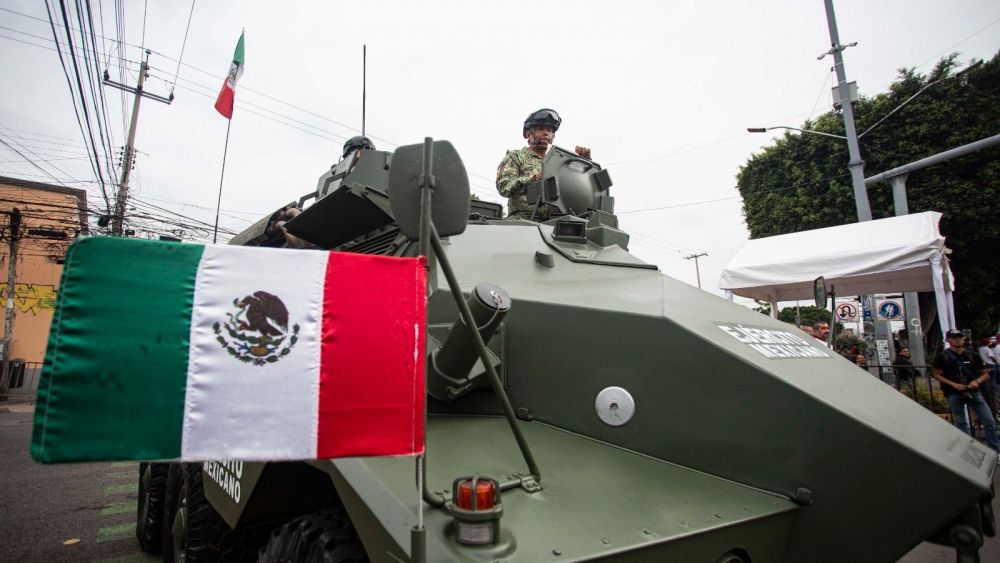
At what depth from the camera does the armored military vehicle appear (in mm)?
1648

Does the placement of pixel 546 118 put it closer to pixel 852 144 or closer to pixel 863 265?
pixel 863 265

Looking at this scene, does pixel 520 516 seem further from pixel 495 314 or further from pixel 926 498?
pixel 926 498

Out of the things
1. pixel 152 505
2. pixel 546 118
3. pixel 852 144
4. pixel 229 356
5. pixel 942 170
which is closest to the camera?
pixel 229 356

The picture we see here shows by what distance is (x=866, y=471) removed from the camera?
6.34 ft

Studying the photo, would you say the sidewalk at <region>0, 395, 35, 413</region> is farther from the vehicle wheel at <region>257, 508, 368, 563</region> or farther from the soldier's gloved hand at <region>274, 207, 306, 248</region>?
→ the vehicle wheel at <region>257, 508, 368, 563</region>

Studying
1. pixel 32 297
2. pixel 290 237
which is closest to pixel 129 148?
pixel 32 297

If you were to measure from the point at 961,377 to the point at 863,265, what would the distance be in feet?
5.85

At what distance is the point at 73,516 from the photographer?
5.83 m

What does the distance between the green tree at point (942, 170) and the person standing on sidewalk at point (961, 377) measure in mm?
11953

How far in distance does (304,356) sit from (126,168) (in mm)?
18846

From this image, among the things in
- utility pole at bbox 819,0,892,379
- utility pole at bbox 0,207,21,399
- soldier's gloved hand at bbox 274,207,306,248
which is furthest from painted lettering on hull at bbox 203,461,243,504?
utility pole at bbox 0,207,21,399

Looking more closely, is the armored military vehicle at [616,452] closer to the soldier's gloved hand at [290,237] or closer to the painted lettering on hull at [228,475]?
the painted lettering on hull at [228,475]

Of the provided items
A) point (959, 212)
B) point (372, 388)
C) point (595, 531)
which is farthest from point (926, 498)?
point (959, 212)

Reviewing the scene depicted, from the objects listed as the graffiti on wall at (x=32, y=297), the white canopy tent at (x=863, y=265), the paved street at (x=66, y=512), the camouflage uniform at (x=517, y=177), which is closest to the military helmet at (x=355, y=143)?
the camouflage uniform at (x=517, y=177)
